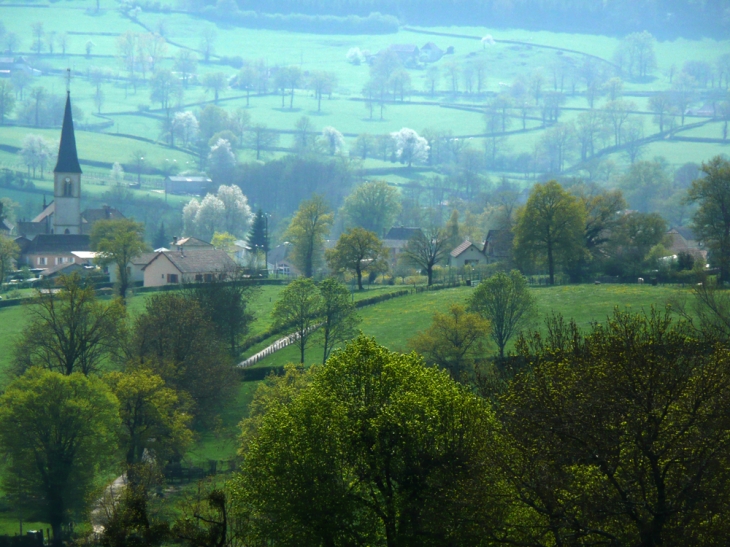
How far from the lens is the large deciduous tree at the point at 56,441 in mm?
40781

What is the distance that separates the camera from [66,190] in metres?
131

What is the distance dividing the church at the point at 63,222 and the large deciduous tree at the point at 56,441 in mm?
77098

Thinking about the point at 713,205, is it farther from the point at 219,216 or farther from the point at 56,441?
the point at 219,216

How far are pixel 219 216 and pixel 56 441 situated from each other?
11817 centimetres

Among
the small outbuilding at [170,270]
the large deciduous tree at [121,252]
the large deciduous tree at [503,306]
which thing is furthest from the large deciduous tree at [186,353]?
the small outbuilding at [170,270]

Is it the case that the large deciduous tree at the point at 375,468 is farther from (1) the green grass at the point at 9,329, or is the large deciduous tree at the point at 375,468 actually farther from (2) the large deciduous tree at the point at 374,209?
(2) the large deciduous tree at the point at 374,209

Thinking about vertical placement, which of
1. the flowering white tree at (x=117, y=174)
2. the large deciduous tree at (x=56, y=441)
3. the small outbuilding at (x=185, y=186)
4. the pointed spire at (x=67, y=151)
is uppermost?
the pointed spire at (x=67, y=151)

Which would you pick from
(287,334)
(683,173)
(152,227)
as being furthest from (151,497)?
(683,173)

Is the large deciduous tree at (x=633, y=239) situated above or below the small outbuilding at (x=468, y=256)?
above

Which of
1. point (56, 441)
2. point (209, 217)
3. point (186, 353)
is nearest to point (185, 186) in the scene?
point (209, 217)

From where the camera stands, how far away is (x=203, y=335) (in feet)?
181

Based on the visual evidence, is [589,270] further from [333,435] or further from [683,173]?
[683,173]

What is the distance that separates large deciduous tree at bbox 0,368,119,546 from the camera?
134ft

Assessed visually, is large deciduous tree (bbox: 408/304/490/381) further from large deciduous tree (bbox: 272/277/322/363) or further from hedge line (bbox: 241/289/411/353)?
hedge line (bbox: 241/289/411/353)
